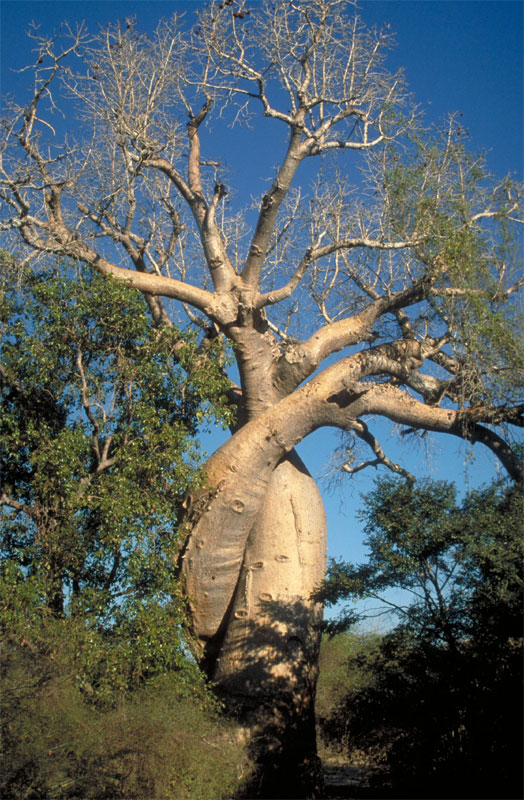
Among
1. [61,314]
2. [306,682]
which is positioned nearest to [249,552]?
[306,682]

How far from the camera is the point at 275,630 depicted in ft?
24.4

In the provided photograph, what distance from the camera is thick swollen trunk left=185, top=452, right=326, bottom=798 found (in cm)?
703

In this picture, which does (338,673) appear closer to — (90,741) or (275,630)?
(275,630)

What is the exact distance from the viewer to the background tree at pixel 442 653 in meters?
5.90

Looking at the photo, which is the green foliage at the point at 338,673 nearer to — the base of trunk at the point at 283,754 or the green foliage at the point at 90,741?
the base of trunk at the point at 283,754

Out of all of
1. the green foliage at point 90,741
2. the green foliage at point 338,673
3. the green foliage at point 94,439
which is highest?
the green foliage at point 94,439

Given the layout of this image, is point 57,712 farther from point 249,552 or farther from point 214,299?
point 214,299

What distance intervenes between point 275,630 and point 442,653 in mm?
1679

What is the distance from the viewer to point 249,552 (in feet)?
26.2

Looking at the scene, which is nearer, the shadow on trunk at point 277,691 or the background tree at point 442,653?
the background tree at point 442,653

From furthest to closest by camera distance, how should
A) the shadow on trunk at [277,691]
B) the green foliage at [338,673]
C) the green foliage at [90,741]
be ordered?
the green foliage at [338,673] < the shadow on trunk at [277,691] < the green foliage at [90,741]

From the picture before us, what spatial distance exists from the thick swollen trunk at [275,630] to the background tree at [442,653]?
1.63 feet

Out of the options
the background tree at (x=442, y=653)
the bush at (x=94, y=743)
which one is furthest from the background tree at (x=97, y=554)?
the background tree at (x=442, y=653)

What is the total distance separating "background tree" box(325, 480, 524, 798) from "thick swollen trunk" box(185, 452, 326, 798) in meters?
0.50
